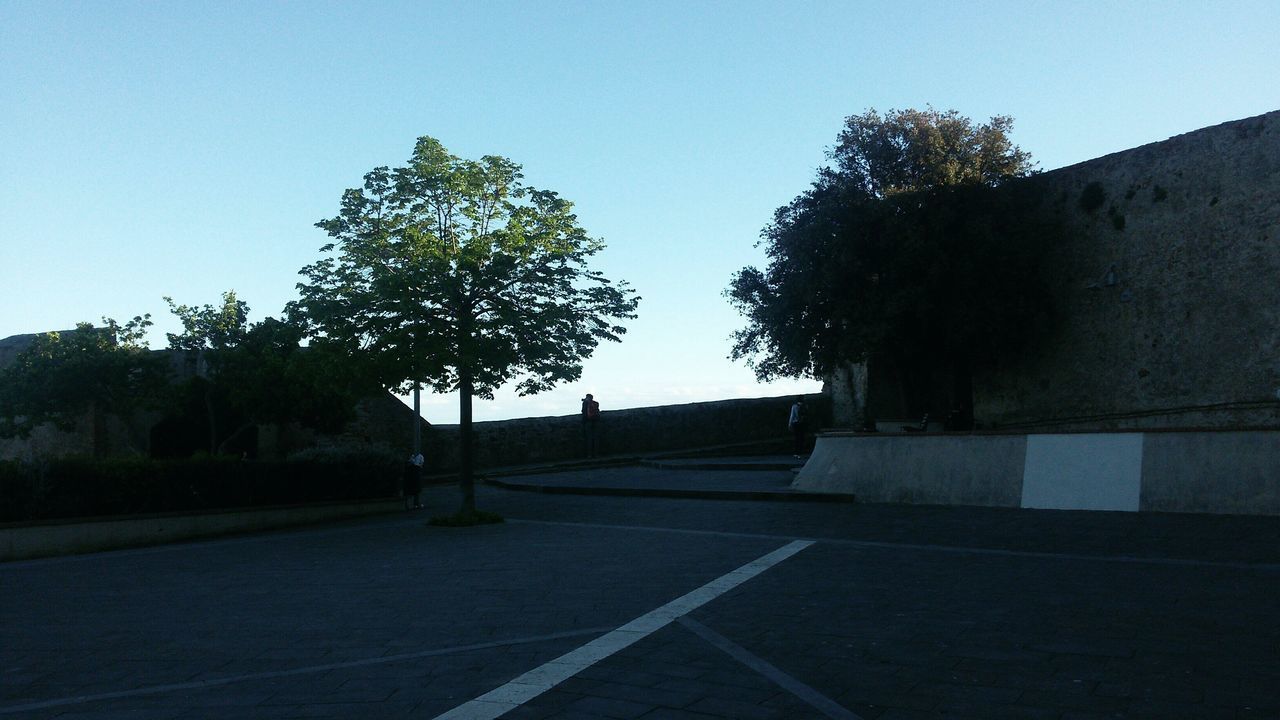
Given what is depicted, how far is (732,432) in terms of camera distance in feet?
118

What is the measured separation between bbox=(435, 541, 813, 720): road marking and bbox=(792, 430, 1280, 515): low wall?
625 centimetres

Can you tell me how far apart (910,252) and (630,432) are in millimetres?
11894

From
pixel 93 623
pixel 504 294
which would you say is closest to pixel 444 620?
pixel 93 623

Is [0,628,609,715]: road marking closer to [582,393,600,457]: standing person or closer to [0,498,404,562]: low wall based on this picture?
[0,498,404,562]: low wall

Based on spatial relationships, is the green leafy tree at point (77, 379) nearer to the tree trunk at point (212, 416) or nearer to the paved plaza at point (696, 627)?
the tree trunk at point (212, 416)

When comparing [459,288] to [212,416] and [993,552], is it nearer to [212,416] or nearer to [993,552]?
[993,552]

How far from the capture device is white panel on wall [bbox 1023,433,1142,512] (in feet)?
39.8

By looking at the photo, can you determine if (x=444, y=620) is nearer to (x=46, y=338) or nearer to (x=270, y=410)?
(x=270, y=410)

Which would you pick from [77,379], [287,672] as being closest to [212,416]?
[77,379]

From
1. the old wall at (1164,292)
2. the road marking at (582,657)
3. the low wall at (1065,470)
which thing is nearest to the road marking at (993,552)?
the road marking at (582,657)

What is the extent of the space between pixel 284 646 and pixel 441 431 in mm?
25183

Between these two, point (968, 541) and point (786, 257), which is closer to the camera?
point (968, 541)

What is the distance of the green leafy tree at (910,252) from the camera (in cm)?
2800

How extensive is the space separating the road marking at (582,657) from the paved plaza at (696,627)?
25mm
